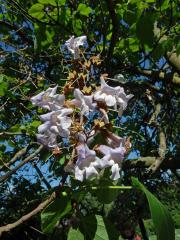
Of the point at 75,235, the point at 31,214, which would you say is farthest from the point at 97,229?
the point at 31,214

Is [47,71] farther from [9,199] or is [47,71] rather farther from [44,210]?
[44,210]

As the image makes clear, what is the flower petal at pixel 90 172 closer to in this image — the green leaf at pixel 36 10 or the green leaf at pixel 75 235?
the green leaf at pixel 75 235

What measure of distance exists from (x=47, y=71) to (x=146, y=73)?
0.85 metres

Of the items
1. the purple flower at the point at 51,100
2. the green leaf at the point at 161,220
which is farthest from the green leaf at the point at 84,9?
the green leaf at the point at 161,220

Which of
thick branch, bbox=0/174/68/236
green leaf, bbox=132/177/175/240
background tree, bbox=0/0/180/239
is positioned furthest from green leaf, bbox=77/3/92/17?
green leaf, bbox=132/177/175/240

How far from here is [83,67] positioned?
1130 mm

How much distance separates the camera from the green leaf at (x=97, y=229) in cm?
94

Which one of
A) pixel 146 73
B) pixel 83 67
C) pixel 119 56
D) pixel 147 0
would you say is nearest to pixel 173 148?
pixel 146 73

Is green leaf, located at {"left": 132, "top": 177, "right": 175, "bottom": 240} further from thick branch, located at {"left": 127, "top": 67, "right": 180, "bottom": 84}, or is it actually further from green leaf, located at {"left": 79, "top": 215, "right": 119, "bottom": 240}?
thick branch, located at {"left": 127, "top": 67, "right": 180, "bottom": 84}

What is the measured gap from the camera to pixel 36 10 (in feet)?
6.77

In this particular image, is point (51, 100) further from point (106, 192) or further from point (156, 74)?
point (156, 74)

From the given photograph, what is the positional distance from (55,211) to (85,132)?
0.63 ft

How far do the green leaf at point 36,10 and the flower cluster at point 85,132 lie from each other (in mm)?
1048

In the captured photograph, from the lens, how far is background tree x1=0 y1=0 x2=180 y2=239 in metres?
1.91
